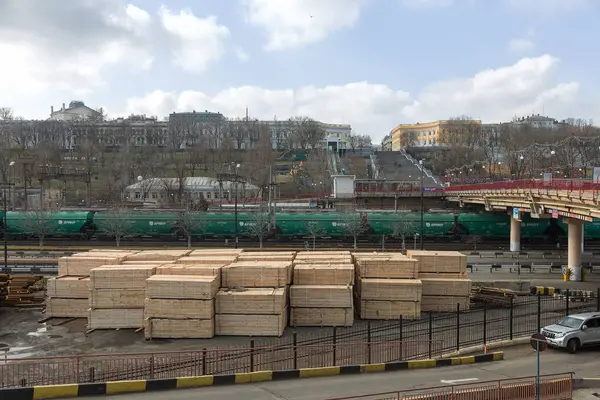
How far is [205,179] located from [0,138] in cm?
7154

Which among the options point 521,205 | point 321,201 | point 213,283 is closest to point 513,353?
point 213,283

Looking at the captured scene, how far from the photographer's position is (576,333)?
1692 cm

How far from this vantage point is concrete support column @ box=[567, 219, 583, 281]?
32656 millimetres

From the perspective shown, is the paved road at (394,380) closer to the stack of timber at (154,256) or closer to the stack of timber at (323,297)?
the stack of timber at (323,297)

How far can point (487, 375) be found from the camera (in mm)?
14305

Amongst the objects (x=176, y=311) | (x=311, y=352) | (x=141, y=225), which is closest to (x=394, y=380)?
(x=311, y=352)

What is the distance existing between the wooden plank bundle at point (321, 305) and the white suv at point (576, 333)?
7.15 m

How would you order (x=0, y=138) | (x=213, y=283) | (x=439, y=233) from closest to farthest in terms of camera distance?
(x=213, y=283), (x=439, y=233), (x=0, y=138)

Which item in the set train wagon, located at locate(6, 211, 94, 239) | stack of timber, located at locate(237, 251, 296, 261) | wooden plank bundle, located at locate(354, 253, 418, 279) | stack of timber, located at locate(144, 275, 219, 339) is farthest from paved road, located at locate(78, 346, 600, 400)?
train wagon, located at locate(6, 211, 94, 239)

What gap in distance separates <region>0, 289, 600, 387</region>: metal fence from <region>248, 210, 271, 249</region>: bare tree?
947 inches

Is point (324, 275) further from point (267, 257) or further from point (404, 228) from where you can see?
point (404, 228)

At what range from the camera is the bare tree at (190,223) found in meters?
45.1

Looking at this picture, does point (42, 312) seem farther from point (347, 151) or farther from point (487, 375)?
point (347, 151)

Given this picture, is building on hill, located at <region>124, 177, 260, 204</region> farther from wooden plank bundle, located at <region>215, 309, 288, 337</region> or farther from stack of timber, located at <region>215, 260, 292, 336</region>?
wooden plank bundle, located at <region>215, 309, 288, 337</region>
